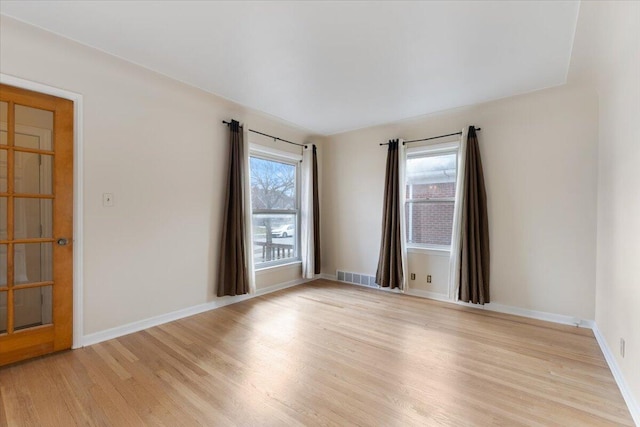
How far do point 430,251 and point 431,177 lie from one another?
1052 millimetres

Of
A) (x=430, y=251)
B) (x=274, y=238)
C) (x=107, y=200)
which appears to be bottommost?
(x=430, y=251)

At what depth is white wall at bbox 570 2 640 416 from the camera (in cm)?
177

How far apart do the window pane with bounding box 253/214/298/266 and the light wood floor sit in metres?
1.36

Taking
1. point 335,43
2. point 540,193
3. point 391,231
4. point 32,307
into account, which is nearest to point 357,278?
point 391,231

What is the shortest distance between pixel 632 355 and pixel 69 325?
13.8ft

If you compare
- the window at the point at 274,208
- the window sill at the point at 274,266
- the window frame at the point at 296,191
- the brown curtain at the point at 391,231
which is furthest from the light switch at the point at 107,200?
the brown curtain at the point at 391,231

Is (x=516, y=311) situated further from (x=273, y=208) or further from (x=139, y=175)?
(x=139, y=175)

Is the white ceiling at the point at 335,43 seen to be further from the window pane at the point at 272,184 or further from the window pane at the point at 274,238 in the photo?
the window pane at the point at 274,238

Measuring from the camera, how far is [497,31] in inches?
84.8

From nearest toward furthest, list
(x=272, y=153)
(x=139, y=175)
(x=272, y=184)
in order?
(x=139, y=175)
(x=272, y=153)
(x=272, y=184)

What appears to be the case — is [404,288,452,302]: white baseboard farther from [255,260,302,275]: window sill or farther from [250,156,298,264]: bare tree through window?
[250,156,298,264]: bare tree through window

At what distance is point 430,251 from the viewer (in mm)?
4074

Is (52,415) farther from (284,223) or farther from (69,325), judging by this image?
(284,223)

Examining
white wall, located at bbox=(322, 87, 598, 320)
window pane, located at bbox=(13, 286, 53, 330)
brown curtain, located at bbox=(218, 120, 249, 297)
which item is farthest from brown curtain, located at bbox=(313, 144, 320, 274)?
window pane, located at bbox=(13, 286, 53, 330)
